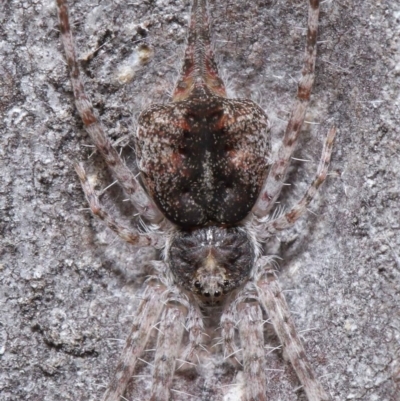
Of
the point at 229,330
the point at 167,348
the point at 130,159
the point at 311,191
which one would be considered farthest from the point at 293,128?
the point at 167,348

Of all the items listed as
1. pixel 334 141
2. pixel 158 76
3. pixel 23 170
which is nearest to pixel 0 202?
pixel 23 170

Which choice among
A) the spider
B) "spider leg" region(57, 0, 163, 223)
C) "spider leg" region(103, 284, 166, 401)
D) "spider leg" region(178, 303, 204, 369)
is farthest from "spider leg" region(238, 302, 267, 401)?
"spider leg" region(57, 0, 163, 223)

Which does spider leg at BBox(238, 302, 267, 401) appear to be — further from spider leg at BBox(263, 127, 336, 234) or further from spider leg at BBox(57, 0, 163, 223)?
spider leg at BBox(57, 0, 163, 223)

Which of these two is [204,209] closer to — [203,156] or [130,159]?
[203,156]

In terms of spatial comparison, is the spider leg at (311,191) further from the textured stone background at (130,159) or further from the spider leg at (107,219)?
the spider leg at (107,219)

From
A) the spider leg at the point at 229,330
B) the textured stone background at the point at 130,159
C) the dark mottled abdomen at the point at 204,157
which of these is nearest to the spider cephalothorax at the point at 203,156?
the dark mottled abdomen at the point at 204,157
